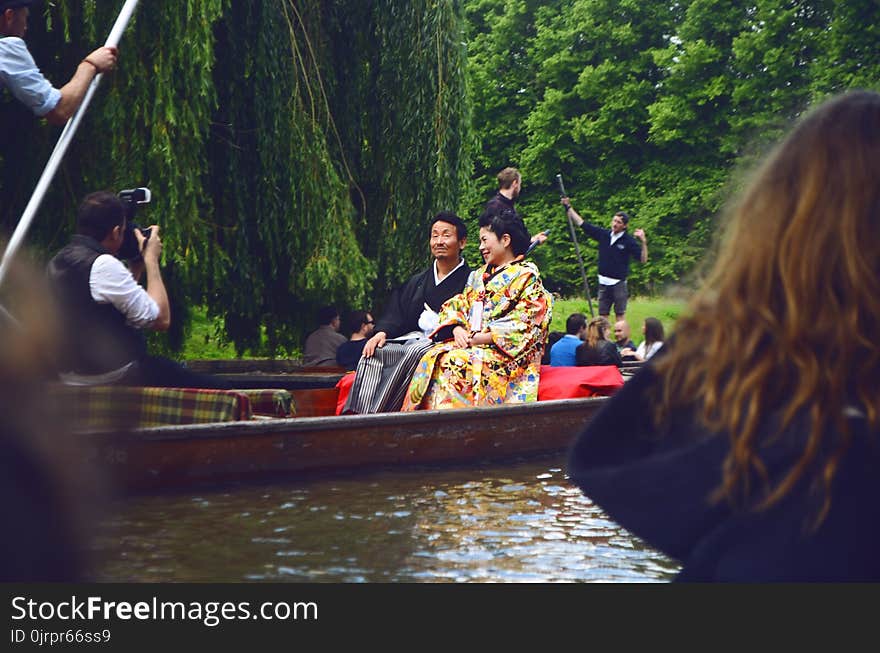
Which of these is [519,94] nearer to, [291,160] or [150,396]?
[291,160]

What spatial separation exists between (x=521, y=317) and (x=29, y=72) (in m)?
3.06

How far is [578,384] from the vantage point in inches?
305

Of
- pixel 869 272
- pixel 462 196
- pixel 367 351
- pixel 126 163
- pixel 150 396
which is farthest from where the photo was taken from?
pixel 462 196

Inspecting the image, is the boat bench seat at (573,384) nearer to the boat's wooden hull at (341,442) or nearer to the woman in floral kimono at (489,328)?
the boat's wooden hull at (341,442)

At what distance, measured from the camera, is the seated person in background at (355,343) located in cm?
933

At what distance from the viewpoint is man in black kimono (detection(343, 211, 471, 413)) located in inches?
293

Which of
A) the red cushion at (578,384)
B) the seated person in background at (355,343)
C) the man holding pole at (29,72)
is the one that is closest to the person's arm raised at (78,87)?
the man holding pole at (29,72)

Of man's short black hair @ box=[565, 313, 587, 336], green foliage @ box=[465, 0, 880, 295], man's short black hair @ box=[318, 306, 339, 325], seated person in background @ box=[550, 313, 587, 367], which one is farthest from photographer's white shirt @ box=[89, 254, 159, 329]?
green foliage @ box=[465, 0, 880, 295]

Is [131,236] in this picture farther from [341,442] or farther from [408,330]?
[408,330]

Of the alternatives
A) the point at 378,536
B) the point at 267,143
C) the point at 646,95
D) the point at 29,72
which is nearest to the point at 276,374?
the point at 267,143

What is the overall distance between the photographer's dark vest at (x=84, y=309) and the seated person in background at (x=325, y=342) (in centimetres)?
473

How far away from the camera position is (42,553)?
1.02 meters

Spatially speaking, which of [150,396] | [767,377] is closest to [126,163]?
[150,396]

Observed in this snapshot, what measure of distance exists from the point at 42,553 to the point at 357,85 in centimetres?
974
